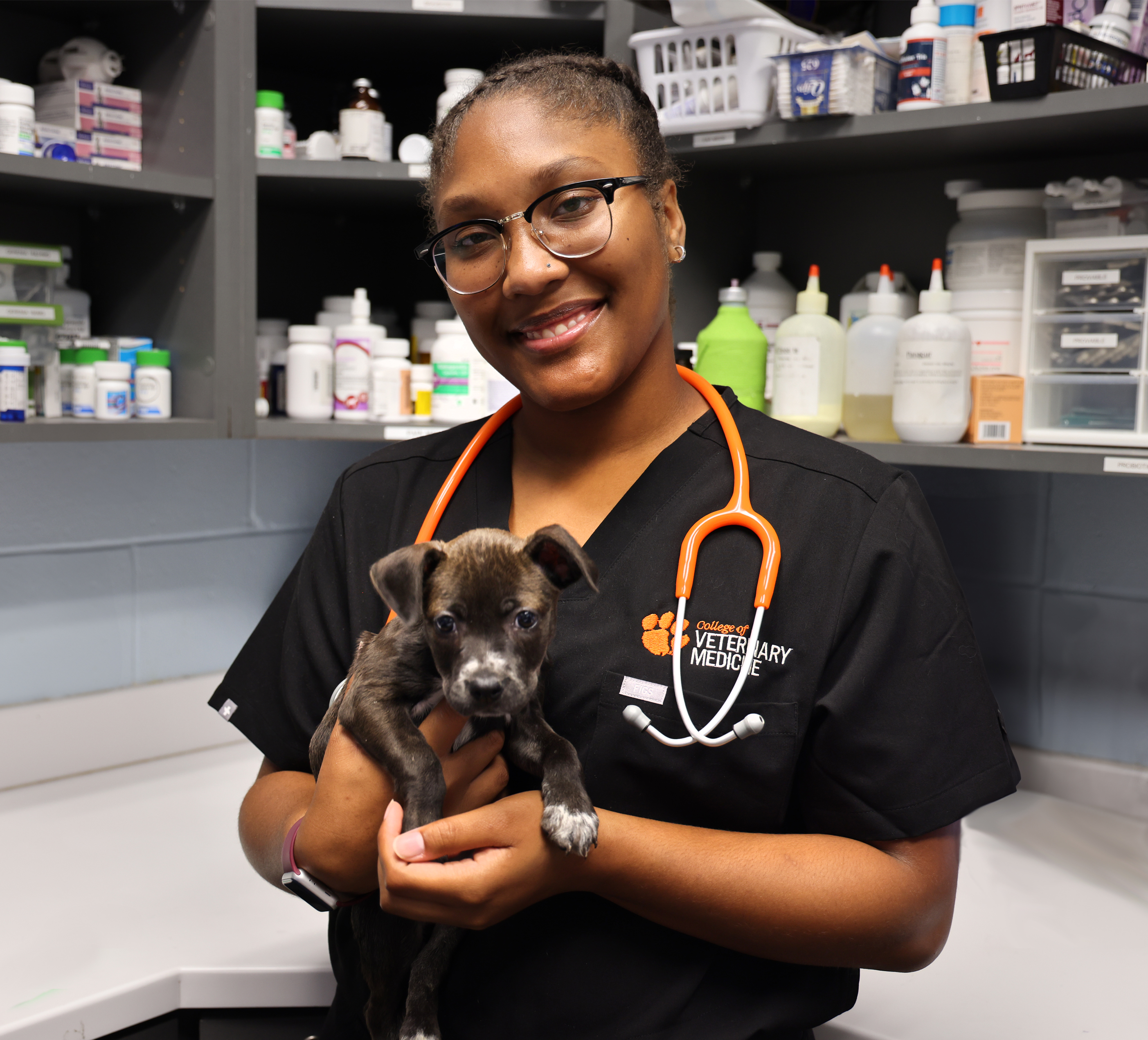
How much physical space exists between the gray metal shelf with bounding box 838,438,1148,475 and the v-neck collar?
0.36 meters

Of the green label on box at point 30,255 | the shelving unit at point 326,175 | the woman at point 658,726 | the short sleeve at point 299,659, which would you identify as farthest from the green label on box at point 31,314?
the woman at point 658,726

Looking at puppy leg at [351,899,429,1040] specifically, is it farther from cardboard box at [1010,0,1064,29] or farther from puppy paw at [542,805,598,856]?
cardboard box at [1010,0,1064,29]

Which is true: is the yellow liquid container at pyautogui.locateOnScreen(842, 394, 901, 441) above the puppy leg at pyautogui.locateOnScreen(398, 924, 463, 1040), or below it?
above

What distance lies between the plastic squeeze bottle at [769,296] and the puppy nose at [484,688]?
3.72 ft

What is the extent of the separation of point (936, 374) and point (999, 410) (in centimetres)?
11

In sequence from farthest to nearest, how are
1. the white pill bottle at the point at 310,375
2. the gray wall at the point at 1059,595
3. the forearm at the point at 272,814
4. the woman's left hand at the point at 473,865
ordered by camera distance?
the white pill bottle at the point at 310,375 < the gray wall at the point at 1059,595 < the forearm at the point at 272,814 < the woman's left hand at the point at 473,865

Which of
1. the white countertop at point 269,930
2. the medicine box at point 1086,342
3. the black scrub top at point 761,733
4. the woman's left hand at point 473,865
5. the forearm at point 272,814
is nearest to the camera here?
the woman's left hand at point 473,865

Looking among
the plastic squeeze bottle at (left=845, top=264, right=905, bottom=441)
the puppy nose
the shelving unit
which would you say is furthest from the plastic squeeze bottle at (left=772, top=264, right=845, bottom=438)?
the puppy nose

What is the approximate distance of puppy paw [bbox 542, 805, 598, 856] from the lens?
0.81 m

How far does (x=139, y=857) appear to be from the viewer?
5.17ft

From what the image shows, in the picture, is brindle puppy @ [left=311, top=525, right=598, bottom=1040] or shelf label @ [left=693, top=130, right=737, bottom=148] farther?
shelf label @ [left=693, top=130, right=737, bottom=148]

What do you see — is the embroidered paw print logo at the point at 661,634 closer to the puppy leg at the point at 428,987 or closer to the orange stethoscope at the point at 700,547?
the orange stethoscope at the point at 700,547

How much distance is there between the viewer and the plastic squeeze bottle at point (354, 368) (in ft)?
6.05

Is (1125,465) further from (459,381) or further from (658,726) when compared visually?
(459,381)
